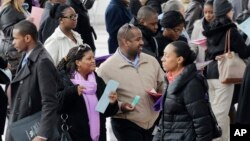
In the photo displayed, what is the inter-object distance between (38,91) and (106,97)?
0.79 meters

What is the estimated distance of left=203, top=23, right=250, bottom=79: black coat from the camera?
353 inches

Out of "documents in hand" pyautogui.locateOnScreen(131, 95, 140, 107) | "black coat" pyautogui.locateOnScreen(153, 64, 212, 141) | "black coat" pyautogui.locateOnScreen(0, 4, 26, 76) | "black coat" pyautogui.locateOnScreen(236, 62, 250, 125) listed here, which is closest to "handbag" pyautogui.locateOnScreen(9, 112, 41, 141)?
"black coat" pyautogui.locateOnScreen(153, 64, 212, 141)

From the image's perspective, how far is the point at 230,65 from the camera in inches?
354

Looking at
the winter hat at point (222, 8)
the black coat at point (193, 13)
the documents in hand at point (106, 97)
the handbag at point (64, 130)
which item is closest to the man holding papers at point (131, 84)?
the documents in hand at point (106, 97)

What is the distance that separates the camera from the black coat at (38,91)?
6.73m

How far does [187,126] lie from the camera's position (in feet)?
21.7

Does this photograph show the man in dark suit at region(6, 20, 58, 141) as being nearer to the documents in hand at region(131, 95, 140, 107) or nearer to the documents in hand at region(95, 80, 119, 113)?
the documents in hand at region(95, 80, 119, 113)

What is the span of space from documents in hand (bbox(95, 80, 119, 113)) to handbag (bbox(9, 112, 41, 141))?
697 mm

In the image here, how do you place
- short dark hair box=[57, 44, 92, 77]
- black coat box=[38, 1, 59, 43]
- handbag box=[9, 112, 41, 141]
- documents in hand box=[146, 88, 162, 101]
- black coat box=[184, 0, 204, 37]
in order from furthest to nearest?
black coat box=[184, 0, 204, 37]
black coat box=[38, 1, 59, 43]
documents in hand box=[146, 88, 162, 101]
short dark hair box=[57, 44, 92, 77]
handbag box=[9, 112, 41, 141]

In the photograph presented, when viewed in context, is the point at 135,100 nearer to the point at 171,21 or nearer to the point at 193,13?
the point at 171,21

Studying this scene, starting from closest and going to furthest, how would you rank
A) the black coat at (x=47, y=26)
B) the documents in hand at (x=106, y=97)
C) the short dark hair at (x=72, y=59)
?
the documents in hand at (x=106, y=97) < the short dark hair at (x=72, y=59) < the black coat at (x=47, y=26)

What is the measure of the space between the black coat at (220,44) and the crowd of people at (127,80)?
Answer: 0.01 m

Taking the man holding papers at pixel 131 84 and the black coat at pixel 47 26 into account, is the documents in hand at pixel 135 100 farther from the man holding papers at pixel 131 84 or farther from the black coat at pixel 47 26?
→ the black coat at pixel 47 26

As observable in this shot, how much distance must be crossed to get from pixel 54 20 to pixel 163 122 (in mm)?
3292
